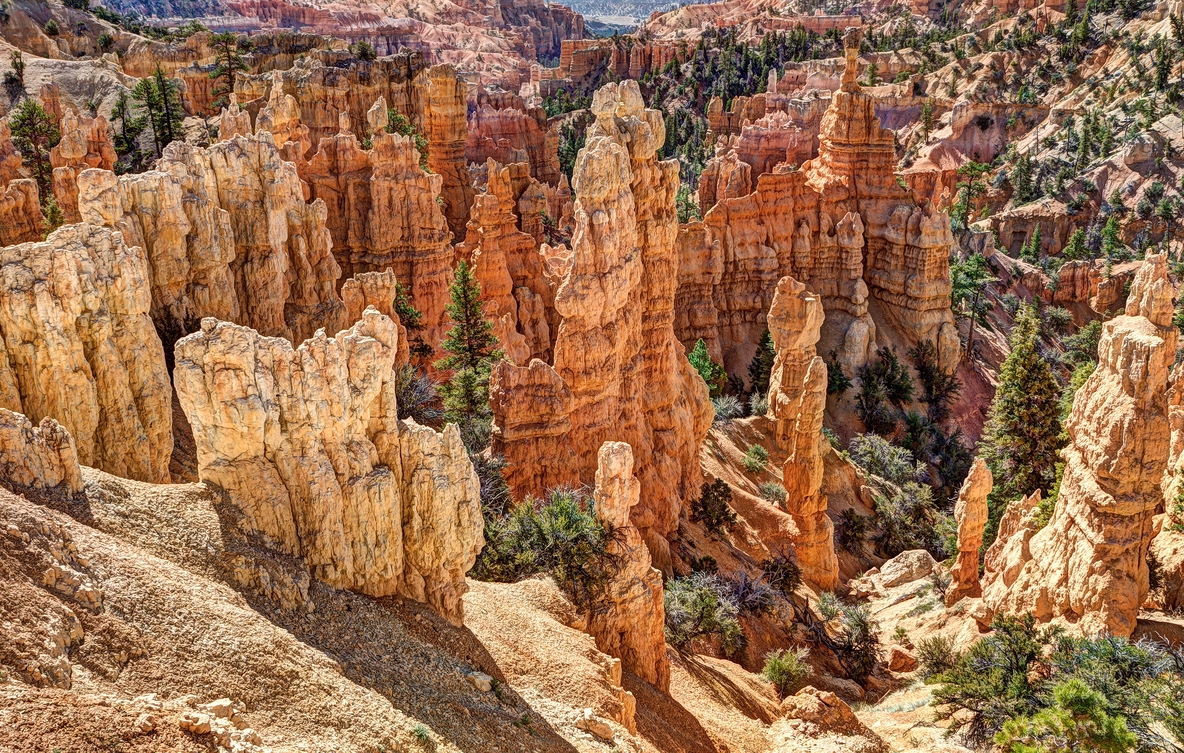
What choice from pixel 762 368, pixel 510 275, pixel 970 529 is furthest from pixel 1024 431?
pixel 510 275

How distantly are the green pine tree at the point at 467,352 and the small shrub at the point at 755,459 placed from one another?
8908 mm

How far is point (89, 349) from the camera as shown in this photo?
1534cm

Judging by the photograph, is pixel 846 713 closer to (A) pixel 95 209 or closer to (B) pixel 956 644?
(B) pixel 956 644

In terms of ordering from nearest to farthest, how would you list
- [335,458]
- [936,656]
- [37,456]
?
[37,456]
[335,458]
[936,656]

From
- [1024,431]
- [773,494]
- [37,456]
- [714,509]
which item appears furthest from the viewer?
[1024,431]

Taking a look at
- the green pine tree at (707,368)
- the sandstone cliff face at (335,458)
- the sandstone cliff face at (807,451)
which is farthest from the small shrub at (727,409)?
the sandstone cliff face at (335,458)

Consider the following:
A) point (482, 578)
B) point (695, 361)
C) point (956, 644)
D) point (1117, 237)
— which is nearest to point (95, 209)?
point (482, 578)

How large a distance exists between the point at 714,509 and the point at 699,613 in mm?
6031

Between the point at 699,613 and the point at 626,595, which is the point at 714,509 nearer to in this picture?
the point at 699,613

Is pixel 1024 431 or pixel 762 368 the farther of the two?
pixel 762 368

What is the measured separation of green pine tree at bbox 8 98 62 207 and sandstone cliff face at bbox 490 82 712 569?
79.3 feet

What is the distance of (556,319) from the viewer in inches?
1485

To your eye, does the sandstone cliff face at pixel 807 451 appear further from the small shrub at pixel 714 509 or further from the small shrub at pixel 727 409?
the small shrub at pixel 727 409

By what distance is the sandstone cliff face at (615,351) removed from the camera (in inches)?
909
